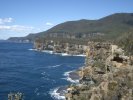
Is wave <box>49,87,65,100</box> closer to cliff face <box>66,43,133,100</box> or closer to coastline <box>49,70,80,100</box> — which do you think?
coastline <box>49,70,80,100</box>

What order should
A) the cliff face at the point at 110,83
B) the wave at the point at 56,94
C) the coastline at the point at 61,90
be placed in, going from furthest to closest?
1. the coastline at the point at 61,90
2. the wave at the point at 56,94
3. the cliff face at the point at 110,83

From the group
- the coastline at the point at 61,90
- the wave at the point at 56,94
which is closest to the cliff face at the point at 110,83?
the wave at the point at 56,94

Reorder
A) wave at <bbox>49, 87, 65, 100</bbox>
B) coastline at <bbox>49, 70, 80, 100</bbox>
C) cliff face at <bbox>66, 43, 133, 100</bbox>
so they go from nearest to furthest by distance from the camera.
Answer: cliff face at <bbox>66, 43, 133, 100</bbox> → wave at <bbox>49, 87, 65, 100</bbox> → coastline at <bbox>49, 70, 80, 100</bbox>

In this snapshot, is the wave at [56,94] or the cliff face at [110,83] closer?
the cliff face at [110,83]

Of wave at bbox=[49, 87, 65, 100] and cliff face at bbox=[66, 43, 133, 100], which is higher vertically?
cliff face at bbox=[66, 43, 133, 100]

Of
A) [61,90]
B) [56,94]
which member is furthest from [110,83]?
[61,90]

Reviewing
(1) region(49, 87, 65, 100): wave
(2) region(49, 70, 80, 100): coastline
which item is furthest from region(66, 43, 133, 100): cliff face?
(2) region(49, 70, 80, 100): coastline

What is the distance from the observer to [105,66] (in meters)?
103

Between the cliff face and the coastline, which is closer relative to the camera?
the cliff face

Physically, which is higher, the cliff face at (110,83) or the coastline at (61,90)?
the cliff face at (110,83)

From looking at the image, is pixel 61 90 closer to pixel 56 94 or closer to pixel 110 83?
pixel 56 94

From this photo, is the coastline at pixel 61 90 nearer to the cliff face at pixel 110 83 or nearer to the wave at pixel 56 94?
the wave at pixel 56 94

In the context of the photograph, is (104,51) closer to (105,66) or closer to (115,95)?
(105,66)

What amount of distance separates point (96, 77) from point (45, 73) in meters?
Answer: 90.2
